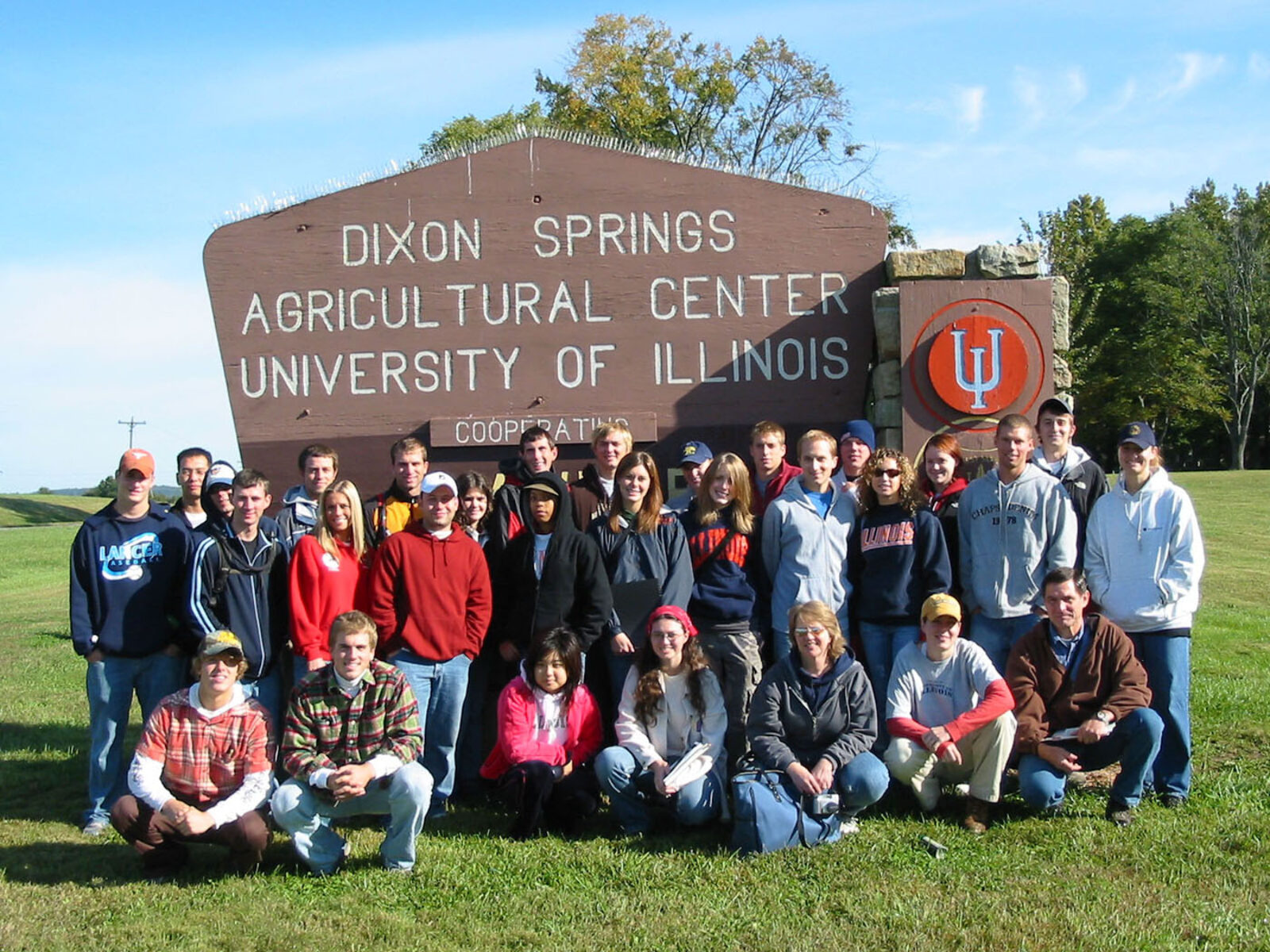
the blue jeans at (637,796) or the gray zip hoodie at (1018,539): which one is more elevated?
the gray zip hoodie at (1018,539)

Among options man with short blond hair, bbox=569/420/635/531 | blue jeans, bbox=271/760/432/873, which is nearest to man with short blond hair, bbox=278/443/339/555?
man with short blond hair, bbox=569/420/635/531

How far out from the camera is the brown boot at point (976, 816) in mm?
4762

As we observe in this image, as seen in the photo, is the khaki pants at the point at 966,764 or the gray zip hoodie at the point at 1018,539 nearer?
the khaki pants at the point at 966,764

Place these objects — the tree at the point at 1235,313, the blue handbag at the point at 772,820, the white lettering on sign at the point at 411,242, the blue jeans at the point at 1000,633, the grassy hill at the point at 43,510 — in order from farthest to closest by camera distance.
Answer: the grassy hill at the point at 43,510 → the tree at the point at 1235,313 → the white lettering on sign at the point at 411,242 → the blue jeans at the point at 1000,633 → the blue handbag at the point at 772,820

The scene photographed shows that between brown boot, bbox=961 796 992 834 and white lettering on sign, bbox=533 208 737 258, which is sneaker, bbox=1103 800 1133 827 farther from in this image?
white lettering on sign, bbox=533 208 737 258

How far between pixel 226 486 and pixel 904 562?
10.3 feet

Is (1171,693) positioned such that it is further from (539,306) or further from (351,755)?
(539,306)

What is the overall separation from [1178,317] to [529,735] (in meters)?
34.8

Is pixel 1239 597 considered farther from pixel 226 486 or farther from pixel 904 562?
pixel 226 486

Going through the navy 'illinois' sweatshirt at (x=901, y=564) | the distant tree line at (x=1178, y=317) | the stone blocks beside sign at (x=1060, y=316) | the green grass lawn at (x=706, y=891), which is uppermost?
the distant tree line at (x=1178, y=317)

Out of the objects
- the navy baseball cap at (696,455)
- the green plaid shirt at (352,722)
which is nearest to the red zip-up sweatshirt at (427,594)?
the green plaid shirt at (352,722)

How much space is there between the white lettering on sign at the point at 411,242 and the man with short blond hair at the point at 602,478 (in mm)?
1745

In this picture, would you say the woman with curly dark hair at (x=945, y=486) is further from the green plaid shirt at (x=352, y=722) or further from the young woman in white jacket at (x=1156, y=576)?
the green plaid shirt at (x=352, y=722)

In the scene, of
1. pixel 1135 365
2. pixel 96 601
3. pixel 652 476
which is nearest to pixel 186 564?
pixel 96 601
